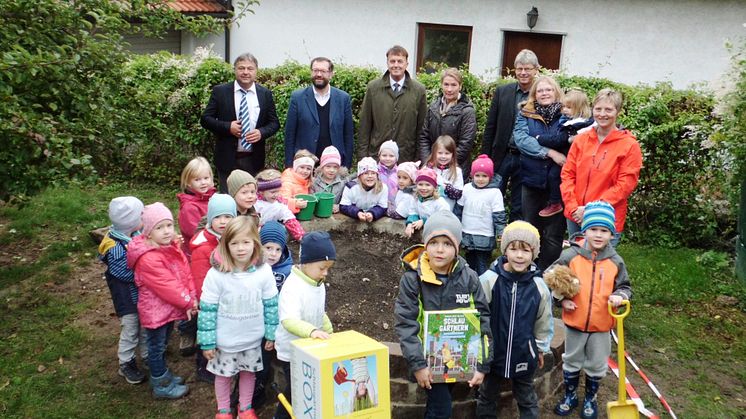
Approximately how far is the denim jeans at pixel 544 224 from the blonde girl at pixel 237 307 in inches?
111

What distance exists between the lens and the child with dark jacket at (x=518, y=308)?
4223 millimetres

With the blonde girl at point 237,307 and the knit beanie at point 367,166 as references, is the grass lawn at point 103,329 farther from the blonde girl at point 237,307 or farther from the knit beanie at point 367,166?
the knit beanie at point 367,166

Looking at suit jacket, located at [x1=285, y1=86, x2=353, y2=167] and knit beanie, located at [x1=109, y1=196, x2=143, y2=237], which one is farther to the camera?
suit jacket, located at [x1=285, y1=86, x2=353, y2=167]

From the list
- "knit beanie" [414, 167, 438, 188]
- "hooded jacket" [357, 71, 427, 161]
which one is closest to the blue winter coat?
"knit beanie" [414, 167, 438, 188]

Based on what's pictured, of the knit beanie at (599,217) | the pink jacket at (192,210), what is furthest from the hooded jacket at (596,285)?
the pink jacket at (192,210)

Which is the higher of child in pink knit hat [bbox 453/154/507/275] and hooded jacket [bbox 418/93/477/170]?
hooded jacket [bbox 418/93/477/170]

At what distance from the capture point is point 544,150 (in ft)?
20.0

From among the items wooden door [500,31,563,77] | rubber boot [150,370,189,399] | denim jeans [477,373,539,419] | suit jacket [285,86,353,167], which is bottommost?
rubber boot [150,370,189,399]

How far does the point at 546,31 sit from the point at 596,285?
926 centimetres

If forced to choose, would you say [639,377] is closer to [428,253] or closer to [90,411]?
Result: [428,253]

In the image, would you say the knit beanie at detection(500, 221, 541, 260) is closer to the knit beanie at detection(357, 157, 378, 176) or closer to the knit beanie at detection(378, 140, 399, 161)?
the knit beanie at detection(357, 157, 378, 176)

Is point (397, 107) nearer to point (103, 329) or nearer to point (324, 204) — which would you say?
point (324, 204)

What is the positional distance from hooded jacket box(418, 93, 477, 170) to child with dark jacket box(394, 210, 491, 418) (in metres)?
2.84

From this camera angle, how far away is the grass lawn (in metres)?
4.84
